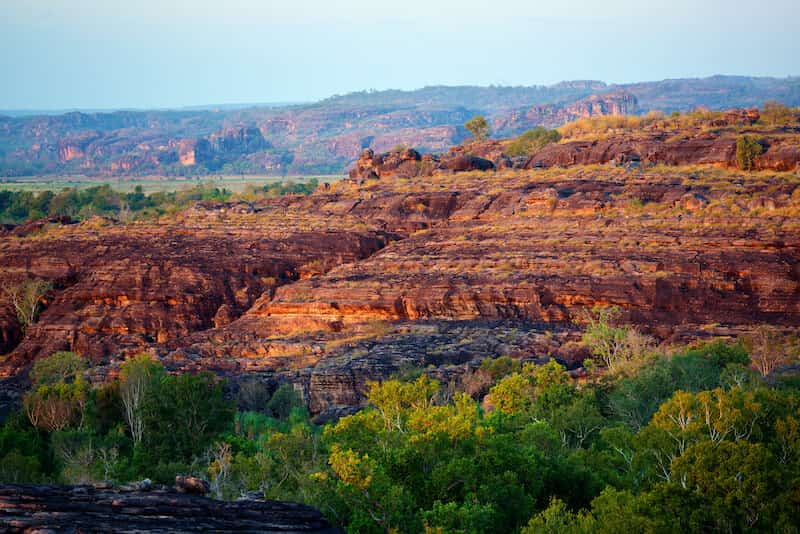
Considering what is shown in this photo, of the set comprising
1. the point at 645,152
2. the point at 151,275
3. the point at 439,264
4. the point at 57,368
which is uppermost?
the point at 645,152

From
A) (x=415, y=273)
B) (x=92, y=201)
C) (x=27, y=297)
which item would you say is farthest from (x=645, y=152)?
(x=92, y=201)

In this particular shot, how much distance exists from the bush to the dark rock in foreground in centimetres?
5793

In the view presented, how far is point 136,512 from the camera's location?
51.3 feet

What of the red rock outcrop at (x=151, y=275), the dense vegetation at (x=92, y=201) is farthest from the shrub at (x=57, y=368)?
the dense vegetation at (x=92, y=201)

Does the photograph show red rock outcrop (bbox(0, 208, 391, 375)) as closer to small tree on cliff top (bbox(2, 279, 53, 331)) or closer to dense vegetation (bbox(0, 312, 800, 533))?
small tree on cliff top (bbox(2, 279, 53, 331))

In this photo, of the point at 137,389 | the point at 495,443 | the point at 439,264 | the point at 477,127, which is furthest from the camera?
the point at 477,127

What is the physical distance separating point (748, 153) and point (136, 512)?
6076cm

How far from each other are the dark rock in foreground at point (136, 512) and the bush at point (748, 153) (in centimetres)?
5793

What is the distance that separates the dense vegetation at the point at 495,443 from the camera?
18.3 metres

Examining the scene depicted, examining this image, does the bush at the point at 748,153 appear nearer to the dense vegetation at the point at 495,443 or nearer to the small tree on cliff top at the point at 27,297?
the dense vegetation at the point at 495,443

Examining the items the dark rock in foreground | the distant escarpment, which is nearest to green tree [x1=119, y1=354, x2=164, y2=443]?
the dark rock in foreground

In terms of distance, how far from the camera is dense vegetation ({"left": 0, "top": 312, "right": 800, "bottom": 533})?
18.3 m

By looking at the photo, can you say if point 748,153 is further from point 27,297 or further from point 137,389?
point 27,297

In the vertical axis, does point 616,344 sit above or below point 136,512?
below
